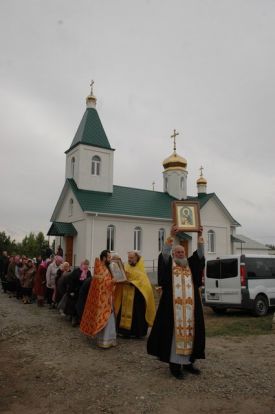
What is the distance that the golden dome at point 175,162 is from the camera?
3238 centimetres

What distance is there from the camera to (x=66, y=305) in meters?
9.20

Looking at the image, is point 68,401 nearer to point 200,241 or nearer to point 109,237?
point 200,241

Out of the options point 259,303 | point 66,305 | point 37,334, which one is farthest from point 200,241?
point 259,303

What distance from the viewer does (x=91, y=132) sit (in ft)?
89.2

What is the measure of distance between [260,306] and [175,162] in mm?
23422

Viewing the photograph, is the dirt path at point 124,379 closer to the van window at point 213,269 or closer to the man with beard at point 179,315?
the man with beard at point 179,315

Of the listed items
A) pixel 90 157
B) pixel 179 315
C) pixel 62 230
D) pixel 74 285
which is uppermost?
pixel 90 157

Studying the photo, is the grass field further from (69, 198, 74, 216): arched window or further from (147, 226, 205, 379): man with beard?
(69, 198, 74, 216): arched window

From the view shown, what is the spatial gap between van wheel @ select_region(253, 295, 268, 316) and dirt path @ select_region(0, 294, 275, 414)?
2.74 m

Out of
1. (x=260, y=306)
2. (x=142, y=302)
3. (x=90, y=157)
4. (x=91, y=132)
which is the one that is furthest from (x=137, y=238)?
(x=142, y=302)

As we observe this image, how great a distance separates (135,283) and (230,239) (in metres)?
24.9

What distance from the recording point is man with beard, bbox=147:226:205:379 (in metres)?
4.97

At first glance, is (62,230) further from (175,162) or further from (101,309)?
(101,309)

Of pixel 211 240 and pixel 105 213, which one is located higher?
pixel 105 213
